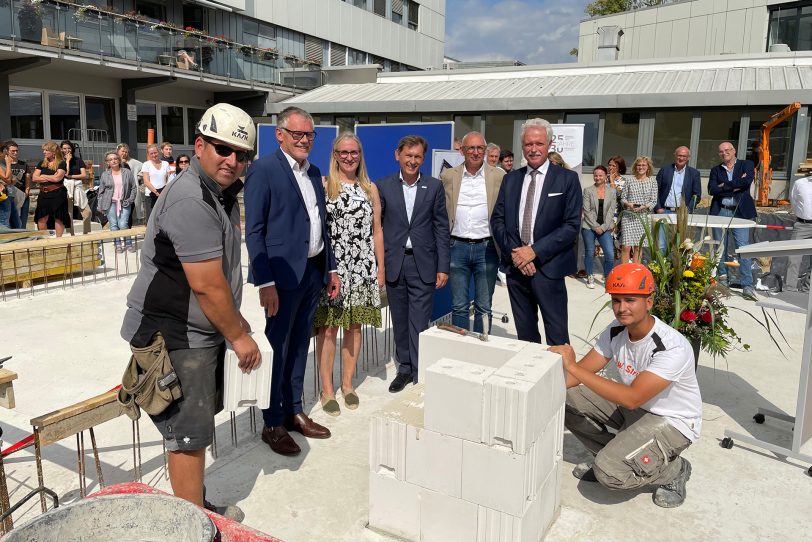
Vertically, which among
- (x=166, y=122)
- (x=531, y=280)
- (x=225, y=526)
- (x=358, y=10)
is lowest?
(x=225, y=526)

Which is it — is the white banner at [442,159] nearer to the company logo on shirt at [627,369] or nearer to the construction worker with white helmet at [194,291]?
the company logo on shirt at [627,369]

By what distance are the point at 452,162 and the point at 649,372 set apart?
3.96 metres

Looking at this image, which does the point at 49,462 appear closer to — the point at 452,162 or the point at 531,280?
the point at 531,280

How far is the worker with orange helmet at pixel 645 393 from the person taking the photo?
115 inches

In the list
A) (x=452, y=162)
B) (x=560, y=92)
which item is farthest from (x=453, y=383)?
(x=560, y=92)

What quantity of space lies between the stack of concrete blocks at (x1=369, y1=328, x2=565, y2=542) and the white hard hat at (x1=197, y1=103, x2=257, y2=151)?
1234 mm

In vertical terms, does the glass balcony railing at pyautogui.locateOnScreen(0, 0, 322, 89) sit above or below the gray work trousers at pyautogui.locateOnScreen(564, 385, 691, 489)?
above

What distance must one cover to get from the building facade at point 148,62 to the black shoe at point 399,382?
992 centimetres

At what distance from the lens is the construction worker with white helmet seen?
7.46 feet

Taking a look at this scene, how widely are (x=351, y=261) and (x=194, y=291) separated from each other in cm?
204

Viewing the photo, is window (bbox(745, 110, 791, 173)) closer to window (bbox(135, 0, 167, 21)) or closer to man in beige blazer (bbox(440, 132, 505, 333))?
man in beige blazer (bbox(440, 132, 505, 333))

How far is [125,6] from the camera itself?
68.2 ft

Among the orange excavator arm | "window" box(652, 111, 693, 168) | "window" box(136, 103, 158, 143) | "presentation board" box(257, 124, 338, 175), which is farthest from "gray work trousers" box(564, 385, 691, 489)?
"window" box(136, 103, 158, 143)

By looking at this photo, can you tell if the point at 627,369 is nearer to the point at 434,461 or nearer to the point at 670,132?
the point at 434,461
